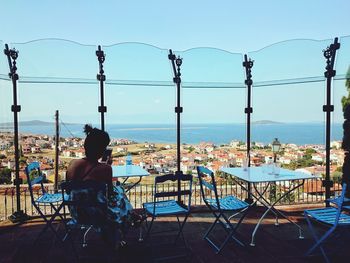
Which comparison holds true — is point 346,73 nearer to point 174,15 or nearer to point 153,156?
point 153,156

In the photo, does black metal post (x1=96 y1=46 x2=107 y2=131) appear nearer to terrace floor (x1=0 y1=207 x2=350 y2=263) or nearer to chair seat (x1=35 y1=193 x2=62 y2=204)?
chair seat (x1=35 y1=193 x2=62 y2=204)

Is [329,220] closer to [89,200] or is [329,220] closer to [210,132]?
[89,200]

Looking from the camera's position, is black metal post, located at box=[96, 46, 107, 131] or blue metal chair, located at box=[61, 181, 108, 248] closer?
blue metal chair, located at box=[61, 181, 108, 248]

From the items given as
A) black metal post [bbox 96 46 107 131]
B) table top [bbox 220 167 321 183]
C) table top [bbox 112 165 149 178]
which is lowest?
table top [bbox 112 165 149 178]

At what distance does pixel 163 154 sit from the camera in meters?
5.25

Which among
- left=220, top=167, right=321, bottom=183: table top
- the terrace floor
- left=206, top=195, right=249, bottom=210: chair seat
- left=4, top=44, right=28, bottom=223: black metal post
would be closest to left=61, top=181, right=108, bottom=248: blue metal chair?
the terrace floor

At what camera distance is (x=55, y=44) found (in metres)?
4.82

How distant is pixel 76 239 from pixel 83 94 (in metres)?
2.33

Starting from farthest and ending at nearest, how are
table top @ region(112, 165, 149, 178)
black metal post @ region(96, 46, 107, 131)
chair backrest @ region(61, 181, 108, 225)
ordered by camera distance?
black metal post @ region(96, 46, 107, 131), table top @ region(112, 165, 149, 178), chair backrest @ region(61, 181, 108, 225)

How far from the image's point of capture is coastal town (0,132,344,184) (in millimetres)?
→ 4672

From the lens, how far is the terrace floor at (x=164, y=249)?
316 cm

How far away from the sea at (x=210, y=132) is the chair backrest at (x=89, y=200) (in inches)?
87.2

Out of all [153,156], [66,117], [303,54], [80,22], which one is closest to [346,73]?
[303,54]

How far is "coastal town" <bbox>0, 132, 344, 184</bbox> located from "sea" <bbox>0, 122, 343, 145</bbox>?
0.30ft
